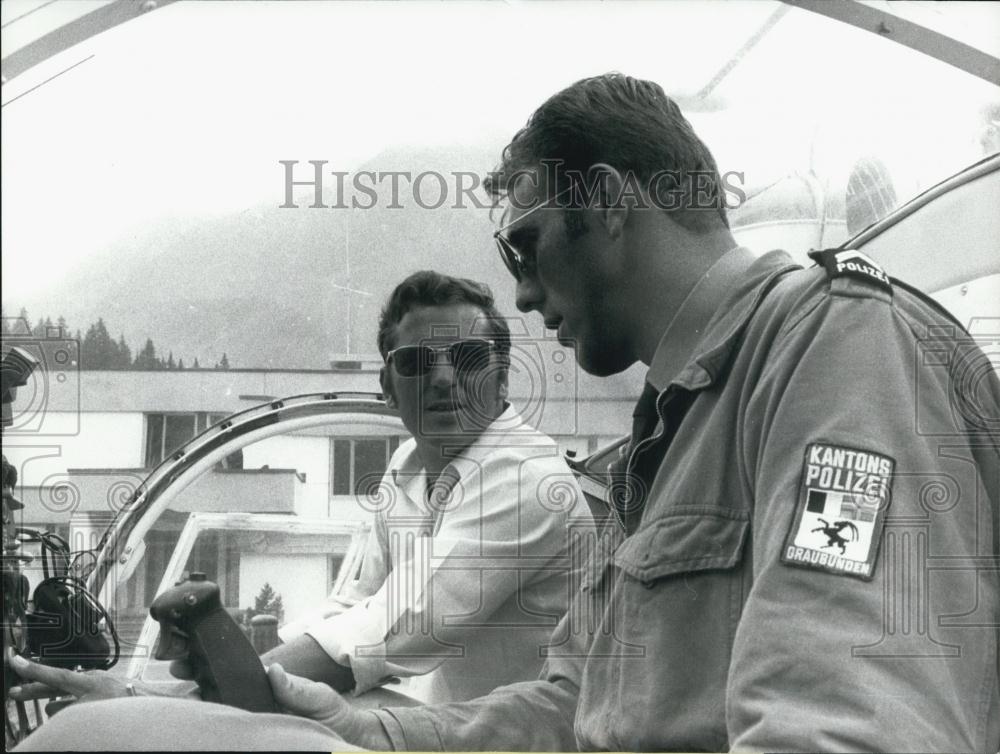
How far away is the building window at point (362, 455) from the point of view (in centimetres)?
184

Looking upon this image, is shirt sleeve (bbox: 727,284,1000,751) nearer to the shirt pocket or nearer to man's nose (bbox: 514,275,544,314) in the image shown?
the shirt pocket

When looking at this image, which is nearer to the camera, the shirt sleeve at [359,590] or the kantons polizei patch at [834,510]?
the kantons polizei patch at [834,510]

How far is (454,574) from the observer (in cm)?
182

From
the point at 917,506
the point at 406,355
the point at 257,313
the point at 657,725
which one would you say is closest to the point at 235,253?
the point at 257,313

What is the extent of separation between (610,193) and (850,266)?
1.28ft

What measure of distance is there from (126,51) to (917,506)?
4.32 ft

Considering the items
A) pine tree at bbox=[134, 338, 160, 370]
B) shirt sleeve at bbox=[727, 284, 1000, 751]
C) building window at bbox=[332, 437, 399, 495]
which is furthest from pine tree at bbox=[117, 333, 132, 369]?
shirt sleeve at bbox=[727, 284, 1000, 751]

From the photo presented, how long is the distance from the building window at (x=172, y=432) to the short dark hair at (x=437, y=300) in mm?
277

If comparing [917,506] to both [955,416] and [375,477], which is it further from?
[375,477]

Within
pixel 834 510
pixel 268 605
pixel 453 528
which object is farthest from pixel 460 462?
pixel 834 510

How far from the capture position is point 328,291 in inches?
73.7

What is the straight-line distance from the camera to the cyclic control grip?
5.71 feet

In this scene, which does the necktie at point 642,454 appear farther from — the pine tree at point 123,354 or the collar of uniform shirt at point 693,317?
the pine tree at point 123,354

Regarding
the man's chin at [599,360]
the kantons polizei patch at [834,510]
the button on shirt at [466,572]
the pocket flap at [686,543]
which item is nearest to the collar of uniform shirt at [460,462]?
the button on shirt at [466,572]
